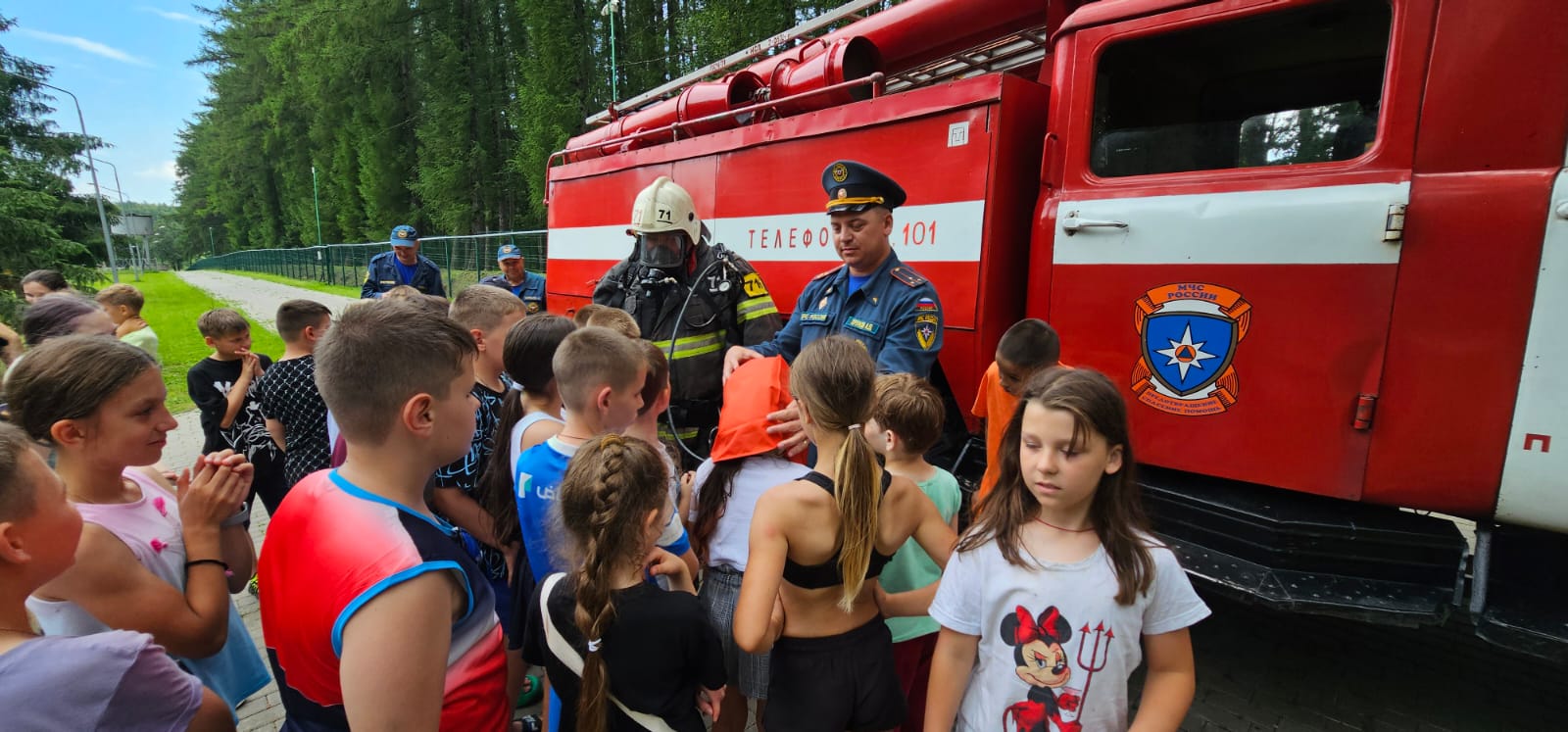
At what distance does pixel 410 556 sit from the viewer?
1145mm

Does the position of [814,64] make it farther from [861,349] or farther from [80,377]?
[80,377]

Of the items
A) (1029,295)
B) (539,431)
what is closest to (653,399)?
(539,431)

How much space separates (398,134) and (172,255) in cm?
9082

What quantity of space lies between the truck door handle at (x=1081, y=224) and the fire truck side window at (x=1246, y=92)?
241 millimetres

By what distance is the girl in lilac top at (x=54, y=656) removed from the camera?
98 cm

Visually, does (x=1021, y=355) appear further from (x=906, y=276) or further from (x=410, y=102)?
(x=410, y=102)

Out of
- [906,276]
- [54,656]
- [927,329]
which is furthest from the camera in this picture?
[906,276]

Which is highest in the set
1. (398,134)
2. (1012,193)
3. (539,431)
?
(398,134)

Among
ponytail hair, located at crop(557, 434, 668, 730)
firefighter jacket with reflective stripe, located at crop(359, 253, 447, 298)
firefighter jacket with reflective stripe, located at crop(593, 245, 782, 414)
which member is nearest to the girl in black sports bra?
ponytail hair, located at crop(557, 434, 668, 730)

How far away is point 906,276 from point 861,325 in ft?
0.86

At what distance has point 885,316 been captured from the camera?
2.69 m

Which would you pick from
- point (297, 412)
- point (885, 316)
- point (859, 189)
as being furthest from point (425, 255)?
point (885, 316)

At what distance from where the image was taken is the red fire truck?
6.69ft

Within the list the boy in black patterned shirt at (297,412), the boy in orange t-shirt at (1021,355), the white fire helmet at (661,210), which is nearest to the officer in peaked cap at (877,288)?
the boy in orange t-shirt at (1021,355)
